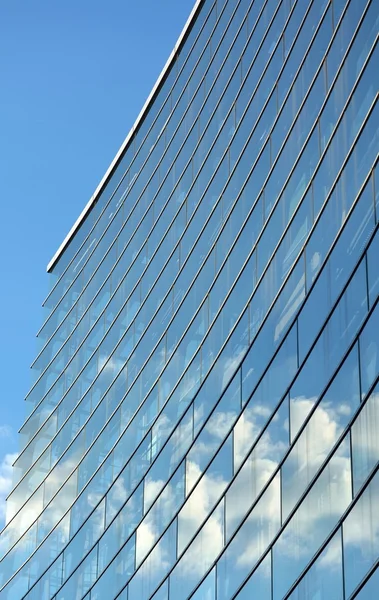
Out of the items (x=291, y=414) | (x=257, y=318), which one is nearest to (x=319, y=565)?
(x=291, y=414)

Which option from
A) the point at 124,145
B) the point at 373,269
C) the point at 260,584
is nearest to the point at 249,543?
the point at 260,584

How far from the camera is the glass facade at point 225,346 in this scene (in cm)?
2605

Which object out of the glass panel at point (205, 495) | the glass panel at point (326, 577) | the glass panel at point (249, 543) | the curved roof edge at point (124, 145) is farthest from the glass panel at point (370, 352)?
the curved roof edge at point (124, 145)

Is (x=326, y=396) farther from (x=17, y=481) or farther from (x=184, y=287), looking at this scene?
(x=17, y=481)

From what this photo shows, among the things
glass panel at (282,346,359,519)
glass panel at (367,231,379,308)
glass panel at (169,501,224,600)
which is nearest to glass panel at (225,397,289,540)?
glass panel at (169,501,224,600)

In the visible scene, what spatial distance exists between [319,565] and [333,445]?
8.59 ft

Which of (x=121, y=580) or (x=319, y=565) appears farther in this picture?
(x=121, y=580)

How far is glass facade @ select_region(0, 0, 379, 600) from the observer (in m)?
26.0

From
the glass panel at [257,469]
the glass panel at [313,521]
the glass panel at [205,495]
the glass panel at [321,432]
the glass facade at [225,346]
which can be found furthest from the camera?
the glass panel at [205,495]

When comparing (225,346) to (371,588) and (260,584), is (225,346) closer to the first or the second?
(260,584)

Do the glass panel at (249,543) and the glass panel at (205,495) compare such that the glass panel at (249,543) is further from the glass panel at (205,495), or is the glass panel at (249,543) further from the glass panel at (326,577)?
the glass panel at (326,577)

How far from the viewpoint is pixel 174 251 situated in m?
41.4

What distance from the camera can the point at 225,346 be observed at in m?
34.1

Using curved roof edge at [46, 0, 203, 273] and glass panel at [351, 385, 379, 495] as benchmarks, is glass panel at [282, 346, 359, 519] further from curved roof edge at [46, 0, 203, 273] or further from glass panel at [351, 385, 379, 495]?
curved roof edge at [46, 0, 203, 273]
